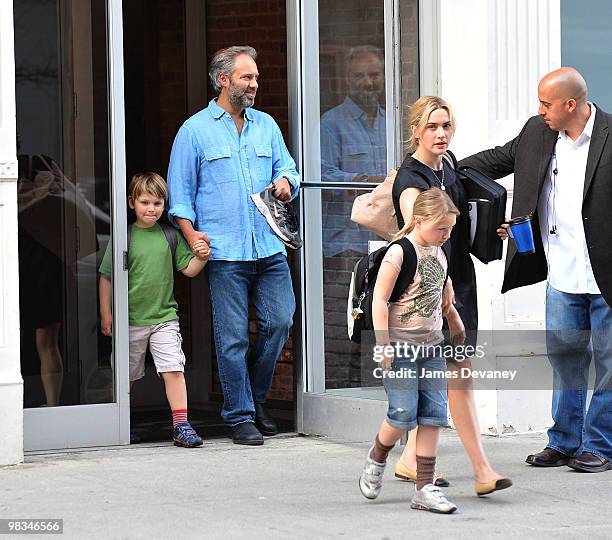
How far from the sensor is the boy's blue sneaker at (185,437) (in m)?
7.58

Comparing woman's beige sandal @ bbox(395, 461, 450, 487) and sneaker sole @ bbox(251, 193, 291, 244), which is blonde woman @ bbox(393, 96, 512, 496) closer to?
woman's beige sandal @ bbox(395, 461, 450, 487)

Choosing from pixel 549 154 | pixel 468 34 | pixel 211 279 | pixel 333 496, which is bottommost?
pixel 333 496

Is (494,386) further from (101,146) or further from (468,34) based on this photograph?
(101,146)

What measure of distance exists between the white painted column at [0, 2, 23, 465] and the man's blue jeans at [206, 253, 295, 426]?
121cm

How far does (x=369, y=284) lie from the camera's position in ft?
19.4

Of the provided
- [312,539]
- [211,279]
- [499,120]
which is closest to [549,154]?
[499,120]

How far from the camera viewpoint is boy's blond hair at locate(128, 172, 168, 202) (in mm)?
7527

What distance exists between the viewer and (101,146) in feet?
24.8

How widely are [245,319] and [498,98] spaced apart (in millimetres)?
1908

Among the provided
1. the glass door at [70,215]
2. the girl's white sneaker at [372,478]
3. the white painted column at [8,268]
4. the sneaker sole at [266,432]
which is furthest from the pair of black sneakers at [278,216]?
the girl's white sneaker at [372,478]

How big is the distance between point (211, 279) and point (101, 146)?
0.92 m

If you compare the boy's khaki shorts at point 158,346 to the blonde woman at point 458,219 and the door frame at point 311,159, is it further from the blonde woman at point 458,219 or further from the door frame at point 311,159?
the blonde woman at point 458,219

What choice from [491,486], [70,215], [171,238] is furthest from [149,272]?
→ [491,486]

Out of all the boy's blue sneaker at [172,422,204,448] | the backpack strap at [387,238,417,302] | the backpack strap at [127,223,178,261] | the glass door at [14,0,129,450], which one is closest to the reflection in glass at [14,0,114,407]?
the glass door at [14,0,129,450]
